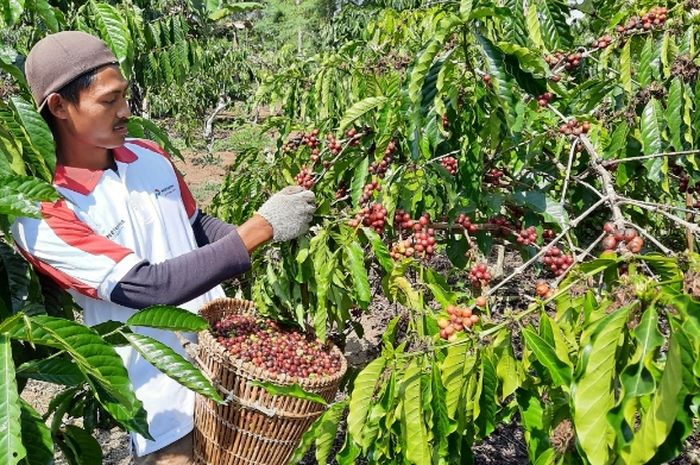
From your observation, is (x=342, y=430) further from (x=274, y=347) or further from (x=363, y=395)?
(x=363, y=395)

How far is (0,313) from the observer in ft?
5.02

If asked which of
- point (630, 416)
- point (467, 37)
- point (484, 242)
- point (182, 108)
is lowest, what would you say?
point (182, 108)

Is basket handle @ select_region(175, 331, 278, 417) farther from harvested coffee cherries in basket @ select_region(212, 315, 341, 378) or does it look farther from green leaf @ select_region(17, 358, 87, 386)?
green leaf @ select_region(17, 358, 87, 386)

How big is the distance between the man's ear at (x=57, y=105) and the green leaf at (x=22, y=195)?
Answer: 2.45 ft

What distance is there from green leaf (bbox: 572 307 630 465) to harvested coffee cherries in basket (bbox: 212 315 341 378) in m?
1.07

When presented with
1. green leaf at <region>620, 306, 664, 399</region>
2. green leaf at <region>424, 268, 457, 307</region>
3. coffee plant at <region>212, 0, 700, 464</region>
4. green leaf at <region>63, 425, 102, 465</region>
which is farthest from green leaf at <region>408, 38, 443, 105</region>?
green leaf at <region>63, 425, 102, 465</region>

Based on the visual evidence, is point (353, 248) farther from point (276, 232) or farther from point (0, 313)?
point (0, 313)

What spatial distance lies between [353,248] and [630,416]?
1041 millimetres

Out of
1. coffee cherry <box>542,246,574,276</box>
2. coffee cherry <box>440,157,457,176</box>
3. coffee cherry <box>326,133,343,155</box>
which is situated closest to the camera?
coffee cherry <box>542,246,574,276</box>

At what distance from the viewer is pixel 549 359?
1.01 metres

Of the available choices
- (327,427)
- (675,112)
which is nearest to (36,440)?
(327,427)

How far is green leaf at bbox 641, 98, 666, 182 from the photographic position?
1.86 metres

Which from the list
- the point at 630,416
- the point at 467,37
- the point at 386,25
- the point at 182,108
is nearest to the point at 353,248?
the point at 467,37

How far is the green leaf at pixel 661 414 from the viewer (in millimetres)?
734
